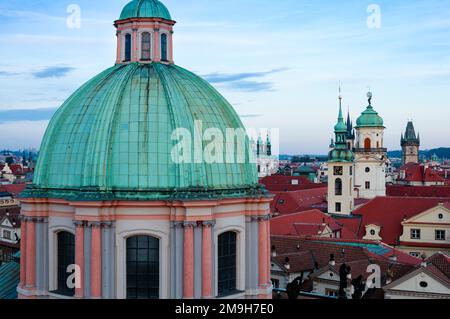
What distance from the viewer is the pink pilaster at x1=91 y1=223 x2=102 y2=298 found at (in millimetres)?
22281

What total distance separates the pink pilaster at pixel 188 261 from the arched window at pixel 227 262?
1615 mm

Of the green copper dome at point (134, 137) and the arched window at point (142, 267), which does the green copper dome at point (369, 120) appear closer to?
the green copper dome at point (134, 137)

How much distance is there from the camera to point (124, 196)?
73.4 ft

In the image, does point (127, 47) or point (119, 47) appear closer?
point (127, 47)

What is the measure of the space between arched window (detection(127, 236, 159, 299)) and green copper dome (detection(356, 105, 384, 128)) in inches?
2717

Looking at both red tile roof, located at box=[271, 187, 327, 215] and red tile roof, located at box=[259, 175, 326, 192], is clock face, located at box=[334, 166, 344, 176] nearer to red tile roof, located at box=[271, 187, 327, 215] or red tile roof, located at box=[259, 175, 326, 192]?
red tile roof, located at box=[271, 187, 327, 215]

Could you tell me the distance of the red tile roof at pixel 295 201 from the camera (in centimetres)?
7831

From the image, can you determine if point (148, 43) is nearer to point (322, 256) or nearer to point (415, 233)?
point (322, 256)

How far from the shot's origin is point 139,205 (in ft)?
73.4

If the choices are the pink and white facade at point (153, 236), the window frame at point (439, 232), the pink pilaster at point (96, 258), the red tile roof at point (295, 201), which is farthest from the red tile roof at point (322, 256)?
the red tile roof at point (295, 201)

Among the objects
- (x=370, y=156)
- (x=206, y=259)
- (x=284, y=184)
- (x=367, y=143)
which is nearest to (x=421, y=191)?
(x=370, y=156)

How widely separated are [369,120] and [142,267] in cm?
6969
